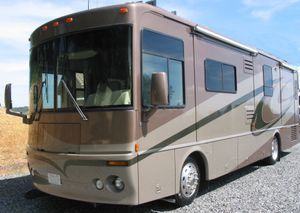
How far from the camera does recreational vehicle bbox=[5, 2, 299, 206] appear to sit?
4992mm

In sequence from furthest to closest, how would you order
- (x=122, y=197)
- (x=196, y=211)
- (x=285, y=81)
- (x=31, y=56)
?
(x=285, y=81), (x=31, y=56), (x=196, y=211), (x=122, y=197)

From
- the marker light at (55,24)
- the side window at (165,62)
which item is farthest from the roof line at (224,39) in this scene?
the marker light at (55,24)

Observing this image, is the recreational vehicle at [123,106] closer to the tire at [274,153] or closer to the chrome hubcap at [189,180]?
the chrome hubcap at [189,180]

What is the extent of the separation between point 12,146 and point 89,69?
11157mm

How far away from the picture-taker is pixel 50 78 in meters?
5.67

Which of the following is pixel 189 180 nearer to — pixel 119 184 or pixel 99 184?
pixel 119 184

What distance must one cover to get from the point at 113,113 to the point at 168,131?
993 mm

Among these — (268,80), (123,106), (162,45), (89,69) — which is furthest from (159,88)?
(268,80)

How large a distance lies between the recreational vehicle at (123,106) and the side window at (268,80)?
3.07m

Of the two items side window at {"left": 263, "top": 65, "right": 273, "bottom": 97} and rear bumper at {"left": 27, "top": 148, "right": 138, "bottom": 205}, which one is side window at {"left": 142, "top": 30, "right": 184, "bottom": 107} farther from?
side window at {"left": 263, "top": 65, "right": 273, "bottom": 97}

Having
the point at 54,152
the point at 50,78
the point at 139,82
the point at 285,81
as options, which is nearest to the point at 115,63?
the point at 139,82

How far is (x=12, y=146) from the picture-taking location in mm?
15258

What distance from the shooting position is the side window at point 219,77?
6793 millimetres

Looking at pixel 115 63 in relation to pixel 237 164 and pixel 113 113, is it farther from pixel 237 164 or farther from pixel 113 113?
pixel 237 164
